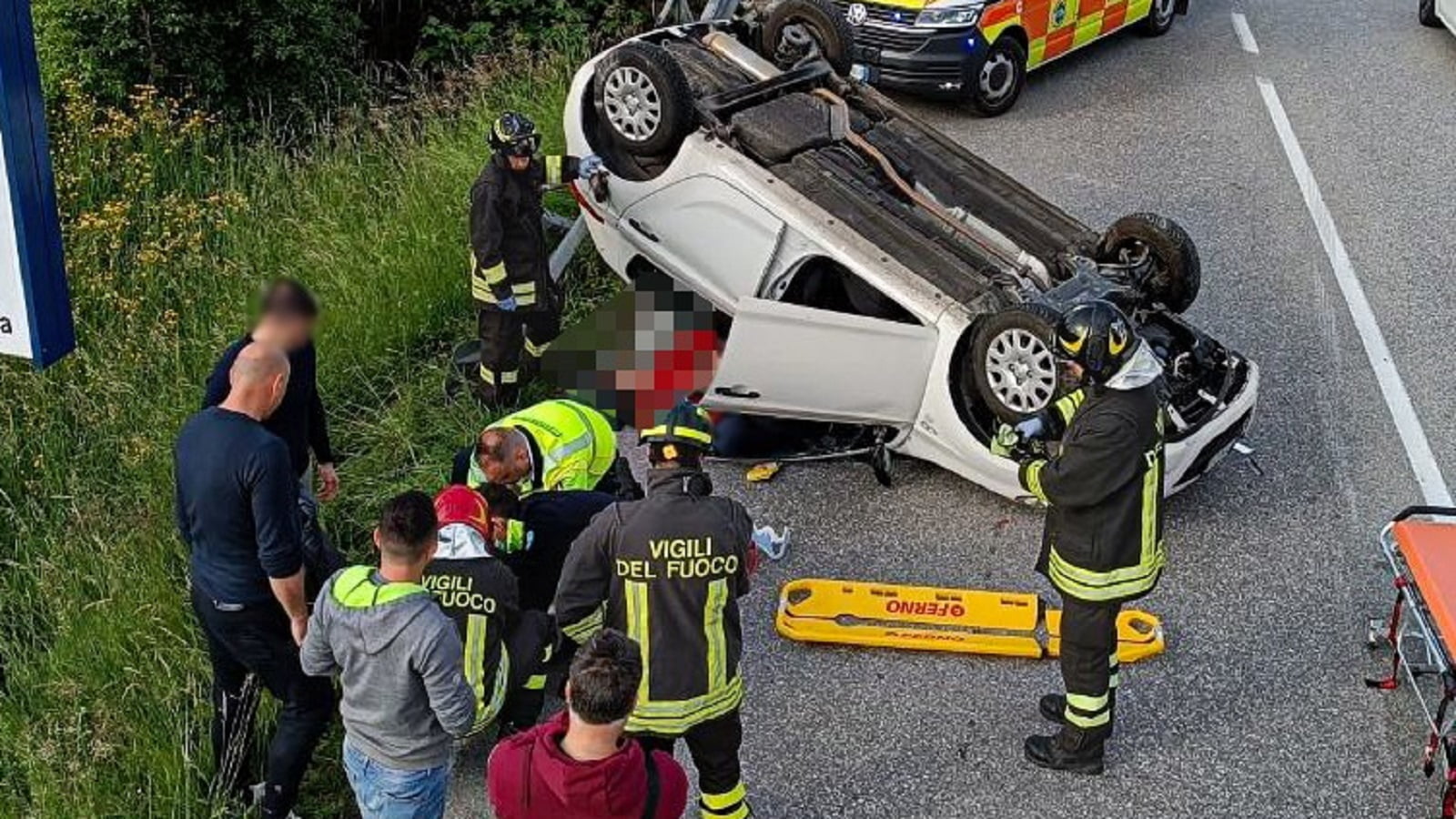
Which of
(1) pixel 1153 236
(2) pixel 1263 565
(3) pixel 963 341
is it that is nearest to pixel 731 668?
(3) pixel 963 341

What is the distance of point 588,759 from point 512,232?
388 cm

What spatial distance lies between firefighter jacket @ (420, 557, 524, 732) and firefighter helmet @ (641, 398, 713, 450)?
0.61 meters

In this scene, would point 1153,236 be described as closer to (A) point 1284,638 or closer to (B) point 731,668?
(A) point 1284,638

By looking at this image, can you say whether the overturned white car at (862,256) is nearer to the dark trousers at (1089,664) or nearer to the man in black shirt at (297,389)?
the dark trousers at (1089,664)

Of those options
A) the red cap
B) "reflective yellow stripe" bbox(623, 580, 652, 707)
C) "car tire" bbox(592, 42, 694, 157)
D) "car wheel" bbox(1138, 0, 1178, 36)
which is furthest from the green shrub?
"reflective yellow stripe" bbox(623, 580, 652, 707)

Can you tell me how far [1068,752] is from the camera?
5.29 metres

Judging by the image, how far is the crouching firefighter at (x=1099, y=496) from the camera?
15.8 ft

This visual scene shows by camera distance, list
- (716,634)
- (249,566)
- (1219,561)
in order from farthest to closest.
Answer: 1. (1219,561)
2. (249,566)
3. (716,634)

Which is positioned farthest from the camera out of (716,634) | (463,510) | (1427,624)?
(1427,624)

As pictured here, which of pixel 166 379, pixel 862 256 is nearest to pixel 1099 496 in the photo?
pixel 862 256

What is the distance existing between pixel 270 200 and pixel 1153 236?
5423 millimetres

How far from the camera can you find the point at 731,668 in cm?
453

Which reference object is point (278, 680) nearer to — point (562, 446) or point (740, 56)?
point (562, 446)

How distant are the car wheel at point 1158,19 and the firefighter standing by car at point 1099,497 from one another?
829 centimetres
